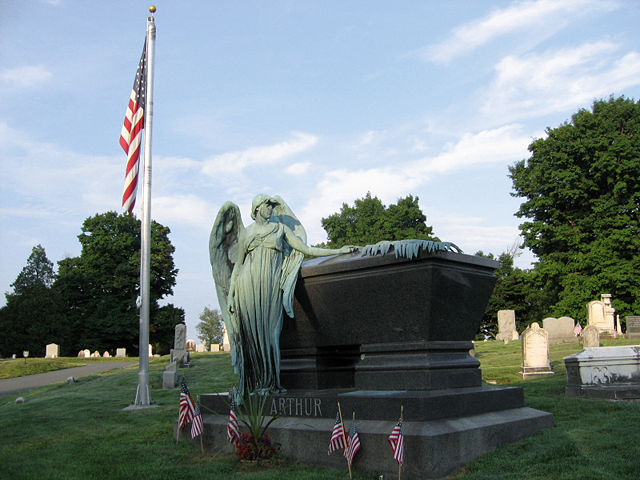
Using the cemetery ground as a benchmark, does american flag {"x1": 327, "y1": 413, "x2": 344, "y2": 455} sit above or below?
above

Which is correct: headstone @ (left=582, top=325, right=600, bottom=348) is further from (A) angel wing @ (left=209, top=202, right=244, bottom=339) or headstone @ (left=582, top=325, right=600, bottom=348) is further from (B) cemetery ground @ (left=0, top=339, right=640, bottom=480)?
(A) angel wing @ (left=209, top=202, right=244, bottom=339)

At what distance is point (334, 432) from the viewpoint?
4.77 metres

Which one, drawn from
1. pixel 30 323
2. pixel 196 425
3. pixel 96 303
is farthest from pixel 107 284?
pixel 196 425

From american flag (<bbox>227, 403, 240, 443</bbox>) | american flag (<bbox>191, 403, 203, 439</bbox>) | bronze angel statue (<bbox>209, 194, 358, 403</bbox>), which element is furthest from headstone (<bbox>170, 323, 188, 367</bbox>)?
american flag (<bbox>227, 403, 240, 443</bbox>)

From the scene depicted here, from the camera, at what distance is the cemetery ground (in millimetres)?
4309

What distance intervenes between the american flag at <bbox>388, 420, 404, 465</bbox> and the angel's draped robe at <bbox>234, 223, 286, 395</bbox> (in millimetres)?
2206

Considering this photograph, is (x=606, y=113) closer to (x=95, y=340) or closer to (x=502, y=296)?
(x=502, y=296)

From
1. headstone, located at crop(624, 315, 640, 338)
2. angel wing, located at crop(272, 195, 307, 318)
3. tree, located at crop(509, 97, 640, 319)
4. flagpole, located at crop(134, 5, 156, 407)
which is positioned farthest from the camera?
tree, located at crop(509, 97, 640, 319)

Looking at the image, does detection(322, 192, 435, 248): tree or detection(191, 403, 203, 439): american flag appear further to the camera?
detection(322, 192, 435, 248): tree

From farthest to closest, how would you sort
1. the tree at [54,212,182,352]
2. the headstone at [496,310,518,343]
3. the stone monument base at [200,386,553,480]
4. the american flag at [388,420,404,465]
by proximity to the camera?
1. the tree at [54,212,182,352]
2. the headstone at [496,310,518,343]
3. the stone monument base at [200,386,553,480]
4. the american flag at [388,420,404,465]

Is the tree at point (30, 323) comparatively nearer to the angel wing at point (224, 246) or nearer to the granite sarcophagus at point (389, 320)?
the angel wing at point (224, 246)

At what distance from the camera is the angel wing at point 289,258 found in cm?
623

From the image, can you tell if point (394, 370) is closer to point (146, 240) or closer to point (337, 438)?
point (337, 438)

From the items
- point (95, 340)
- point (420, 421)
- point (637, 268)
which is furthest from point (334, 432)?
point (95, 340)
